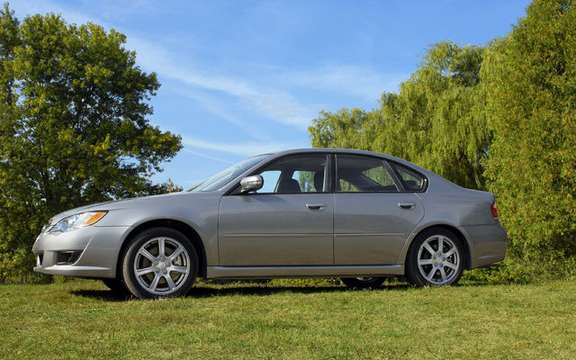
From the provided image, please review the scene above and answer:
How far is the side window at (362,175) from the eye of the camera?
8.14 m

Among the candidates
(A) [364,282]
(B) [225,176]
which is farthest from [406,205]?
(B) [225,176]

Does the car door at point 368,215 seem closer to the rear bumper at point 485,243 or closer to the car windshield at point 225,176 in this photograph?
the rear bumper at point 485,243

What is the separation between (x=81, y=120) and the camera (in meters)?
32.8

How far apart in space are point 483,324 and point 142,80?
3033 centimetres

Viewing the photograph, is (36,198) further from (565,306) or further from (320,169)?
(565,306)

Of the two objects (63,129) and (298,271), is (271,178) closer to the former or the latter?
(298,271)

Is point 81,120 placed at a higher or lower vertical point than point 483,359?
higher

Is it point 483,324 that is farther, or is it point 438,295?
point 438,295

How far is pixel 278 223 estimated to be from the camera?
7.57 metres

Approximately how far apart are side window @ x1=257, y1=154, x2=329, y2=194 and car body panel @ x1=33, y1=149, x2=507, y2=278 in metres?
0.09

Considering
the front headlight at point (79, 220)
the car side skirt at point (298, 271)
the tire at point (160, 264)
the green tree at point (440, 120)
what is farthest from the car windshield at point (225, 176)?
the green tree at point (440, 120)

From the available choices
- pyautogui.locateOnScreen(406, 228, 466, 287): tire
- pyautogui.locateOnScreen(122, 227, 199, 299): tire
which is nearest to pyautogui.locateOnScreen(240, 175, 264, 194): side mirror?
pyautogui.locateOnScreen(122, 227, 199, 299): tire

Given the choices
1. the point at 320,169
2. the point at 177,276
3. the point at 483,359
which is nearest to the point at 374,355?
the point at 483,359

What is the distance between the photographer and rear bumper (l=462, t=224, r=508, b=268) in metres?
8.38
